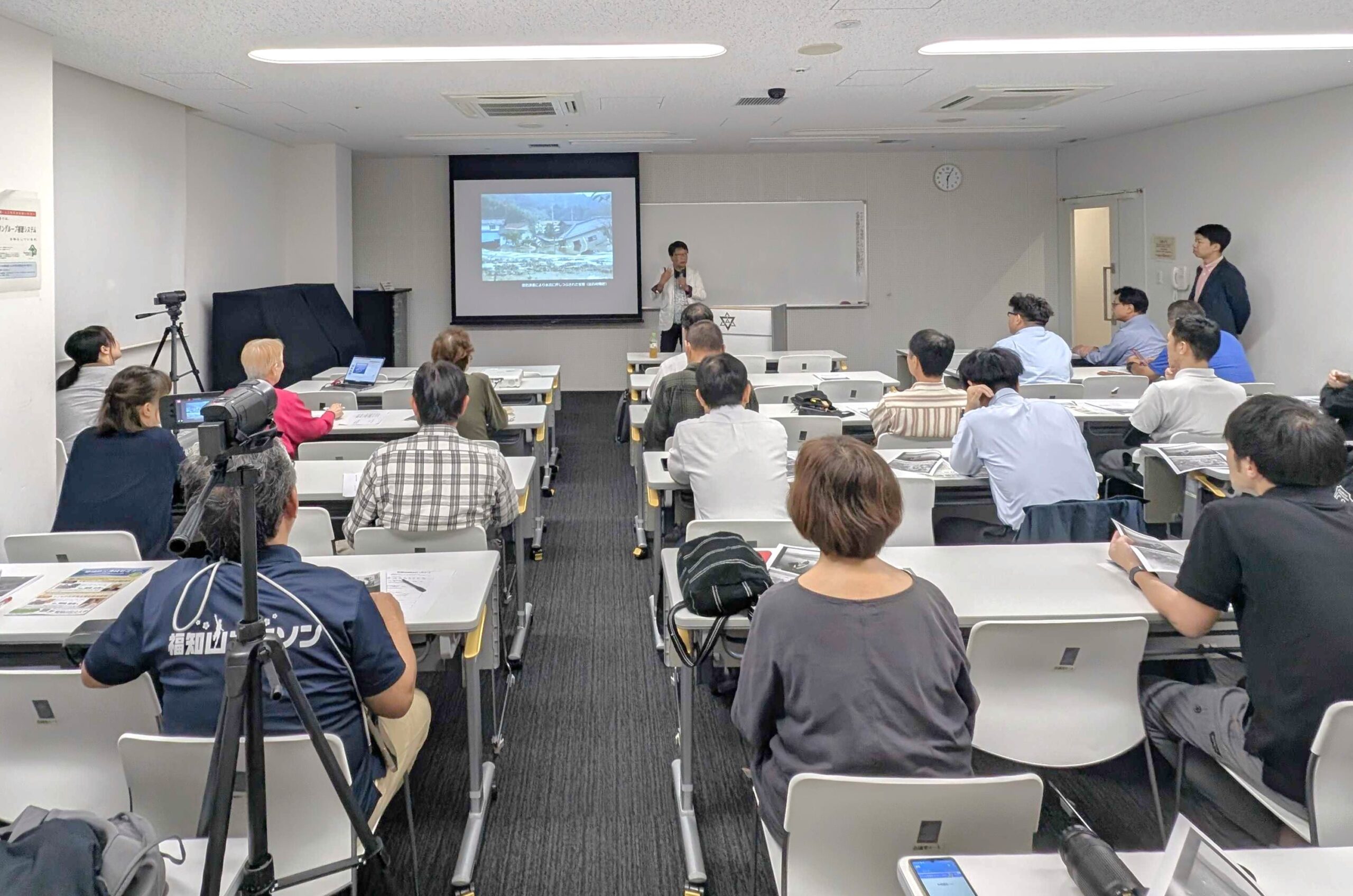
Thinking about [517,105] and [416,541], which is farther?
[517,105]

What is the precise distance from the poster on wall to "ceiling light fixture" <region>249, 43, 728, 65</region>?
1434 mm

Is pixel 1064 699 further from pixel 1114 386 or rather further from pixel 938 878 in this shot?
pixel 1114 386

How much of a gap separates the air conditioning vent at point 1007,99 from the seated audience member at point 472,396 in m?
4.07

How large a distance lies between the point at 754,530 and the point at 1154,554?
3.75ft

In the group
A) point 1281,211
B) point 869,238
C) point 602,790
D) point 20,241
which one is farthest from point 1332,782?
point 869,238

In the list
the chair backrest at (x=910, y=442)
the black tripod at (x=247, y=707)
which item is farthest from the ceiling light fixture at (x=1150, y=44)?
the black tripod at (x=247, y=707)

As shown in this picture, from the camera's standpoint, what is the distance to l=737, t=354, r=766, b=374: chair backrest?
24.9ft

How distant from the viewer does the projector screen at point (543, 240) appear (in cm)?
1132

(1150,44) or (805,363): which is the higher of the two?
(1150,44)

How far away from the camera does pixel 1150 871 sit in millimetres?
1568

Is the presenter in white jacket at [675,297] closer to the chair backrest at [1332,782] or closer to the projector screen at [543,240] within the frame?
the projector screen at [543,240]

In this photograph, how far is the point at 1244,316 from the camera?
7973mm

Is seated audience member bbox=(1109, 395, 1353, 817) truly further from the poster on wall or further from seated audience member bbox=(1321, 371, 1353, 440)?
the poster on wall

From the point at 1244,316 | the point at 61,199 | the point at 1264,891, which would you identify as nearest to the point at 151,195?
the point at 61,199
